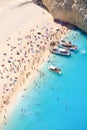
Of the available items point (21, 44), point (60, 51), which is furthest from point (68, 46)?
point (21, 44)

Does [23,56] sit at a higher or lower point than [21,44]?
lower

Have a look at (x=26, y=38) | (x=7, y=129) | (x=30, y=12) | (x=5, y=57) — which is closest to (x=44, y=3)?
(x=30, y=12)

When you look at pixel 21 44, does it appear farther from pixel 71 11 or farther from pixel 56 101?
pixel 56 101

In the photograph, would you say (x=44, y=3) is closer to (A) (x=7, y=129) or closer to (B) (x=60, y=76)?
(B) (x=60, y=76)

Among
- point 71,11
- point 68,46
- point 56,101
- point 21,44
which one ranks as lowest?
point 56,101

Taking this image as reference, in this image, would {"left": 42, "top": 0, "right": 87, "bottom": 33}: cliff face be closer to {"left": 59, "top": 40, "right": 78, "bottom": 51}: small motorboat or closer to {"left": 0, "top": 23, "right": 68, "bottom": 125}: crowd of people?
{"left": 0, "top": 23, "right": 68, "bottom": 125}: crowd of people

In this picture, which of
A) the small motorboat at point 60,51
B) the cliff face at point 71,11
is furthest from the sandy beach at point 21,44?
the cliff face at point 71,11
